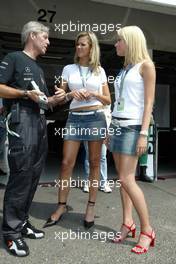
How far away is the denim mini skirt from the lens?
3318mm

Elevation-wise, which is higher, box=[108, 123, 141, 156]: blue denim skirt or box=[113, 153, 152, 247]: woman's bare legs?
box=[108, 123, 141, 156]: blue denim skirt

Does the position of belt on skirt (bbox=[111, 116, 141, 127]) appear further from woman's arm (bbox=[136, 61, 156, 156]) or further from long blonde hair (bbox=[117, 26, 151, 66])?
long blonde hair (bbox=[117, 26, 151, 66])

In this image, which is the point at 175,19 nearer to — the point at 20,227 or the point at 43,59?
the point at 43,59

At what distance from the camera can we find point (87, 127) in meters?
3.79

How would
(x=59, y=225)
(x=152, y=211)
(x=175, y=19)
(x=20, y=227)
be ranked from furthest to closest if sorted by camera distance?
(x=175, y=19), (x=152, y=211), (x=59, y=225), (x=20, y=227)

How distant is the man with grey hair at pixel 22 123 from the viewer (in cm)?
314

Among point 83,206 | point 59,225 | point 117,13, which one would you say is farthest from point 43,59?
point 59,225

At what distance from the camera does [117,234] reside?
12.0ft

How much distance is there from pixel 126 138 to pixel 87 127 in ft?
1.89

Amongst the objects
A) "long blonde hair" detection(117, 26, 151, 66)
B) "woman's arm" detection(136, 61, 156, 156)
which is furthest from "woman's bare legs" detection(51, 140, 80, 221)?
"long blonde hair" detection(117, 26, 151, 66)

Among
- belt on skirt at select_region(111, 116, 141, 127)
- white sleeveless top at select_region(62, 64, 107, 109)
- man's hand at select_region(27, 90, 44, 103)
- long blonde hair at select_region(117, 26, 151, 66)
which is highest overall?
long blonde hair at select_region(117, 26, 151, 66)

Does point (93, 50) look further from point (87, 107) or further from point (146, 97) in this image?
point (146, 97)

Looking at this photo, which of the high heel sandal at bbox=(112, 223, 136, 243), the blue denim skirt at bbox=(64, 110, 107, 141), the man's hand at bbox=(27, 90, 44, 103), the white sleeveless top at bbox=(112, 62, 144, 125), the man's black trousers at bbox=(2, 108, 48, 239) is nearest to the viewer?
the man's hand at bbox=(27, 90, 44, 103)

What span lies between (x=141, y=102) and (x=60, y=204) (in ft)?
4.76
